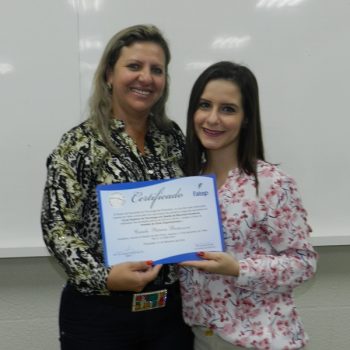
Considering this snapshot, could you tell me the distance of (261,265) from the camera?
1.09 meters

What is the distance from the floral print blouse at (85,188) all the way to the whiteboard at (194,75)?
62cm

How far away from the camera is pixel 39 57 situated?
1703 millimetres

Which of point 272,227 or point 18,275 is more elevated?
point 272,227

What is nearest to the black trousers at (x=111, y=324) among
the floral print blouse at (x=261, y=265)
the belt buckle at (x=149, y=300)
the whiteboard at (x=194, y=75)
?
the belt buckle at (x=149, y=300)

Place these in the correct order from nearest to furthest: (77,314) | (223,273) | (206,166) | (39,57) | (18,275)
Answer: (223,273)
(77,314)
(206,166)
(39,57)
(18,275)

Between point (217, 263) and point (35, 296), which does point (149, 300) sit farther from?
point (35, 296)

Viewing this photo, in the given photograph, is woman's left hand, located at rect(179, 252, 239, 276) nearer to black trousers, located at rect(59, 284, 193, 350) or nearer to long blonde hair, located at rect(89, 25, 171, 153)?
black trousers, located at rect(59, 284, 193, 350)

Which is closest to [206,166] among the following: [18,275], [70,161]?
[70,161]

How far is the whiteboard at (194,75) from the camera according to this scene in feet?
5.59

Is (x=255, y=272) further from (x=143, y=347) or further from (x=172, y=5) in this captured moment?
(x=172, y=5)

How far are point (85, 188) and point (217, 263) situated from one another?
41 centimetres

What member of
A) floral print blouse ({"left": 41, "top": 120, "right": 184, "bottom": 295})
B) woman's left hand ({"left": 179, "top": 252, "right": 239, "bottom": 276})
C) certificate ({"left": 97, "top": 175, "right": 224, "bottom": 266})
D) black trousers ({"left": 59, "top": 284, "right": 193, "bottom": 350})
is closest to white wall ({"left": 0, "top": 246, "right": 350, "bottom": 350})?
black trousers ({"left": 59, "top": 284, "right": 193, "bottom": 350})

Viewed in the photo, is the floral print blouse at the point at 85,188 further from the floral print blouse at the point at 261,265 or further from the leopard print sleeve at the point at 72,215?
the floral print blouse at the point at 261,265

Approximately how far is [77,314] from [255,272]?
517mm
